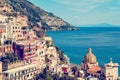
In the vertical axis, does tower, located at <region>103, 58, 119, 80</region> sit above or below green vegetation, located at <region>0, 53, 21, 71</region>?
below

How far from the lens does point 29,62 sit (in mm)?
71250

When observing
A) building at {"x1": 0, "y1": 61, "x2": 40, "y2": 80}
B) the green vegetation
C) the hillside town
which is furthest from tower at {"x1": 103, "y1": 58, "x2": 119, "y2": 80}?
the green vegetation

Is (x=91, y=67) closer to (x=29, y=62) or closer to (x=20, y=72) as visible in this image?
(x=29, y=62)

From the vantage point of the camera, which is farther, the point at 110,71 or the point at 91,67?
the point at 91,67

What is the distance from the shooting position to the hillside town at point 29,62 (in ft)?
217

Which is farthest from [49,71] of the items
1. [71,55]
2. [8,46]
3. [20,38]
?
[71,55]

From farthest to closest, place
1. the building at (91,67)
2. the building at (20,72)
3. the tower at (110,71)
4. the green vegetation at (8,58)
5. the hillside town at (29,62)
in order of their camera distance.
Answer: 1. the building at (91,67)
2. the tower at (110,71)
3. the green vegetation at (8,58)
4. the hillside town at (29,62)
5. the building at (20,72)

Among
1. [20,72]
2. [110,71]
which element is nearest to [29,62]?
[20,72]

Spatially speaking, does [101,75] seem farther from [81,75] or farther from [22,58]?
[22,58]

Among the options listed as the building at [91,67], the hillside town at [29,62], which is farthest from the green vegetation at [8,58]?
the building at [91,67]

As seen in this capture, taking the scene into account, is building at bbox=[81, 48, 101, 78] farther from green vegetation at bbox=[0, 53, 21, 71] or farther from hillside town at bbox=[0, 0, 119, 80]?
green vegetation at bbox=[0, 53, 21, 71]

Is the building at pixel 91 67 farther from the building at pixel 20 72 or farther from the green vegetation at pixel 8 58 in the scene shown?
the green vegetation at pixel 8 58

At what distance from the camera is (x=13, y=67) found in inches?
2618

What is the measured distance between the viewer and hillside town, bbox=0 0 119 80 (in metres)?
66.2
